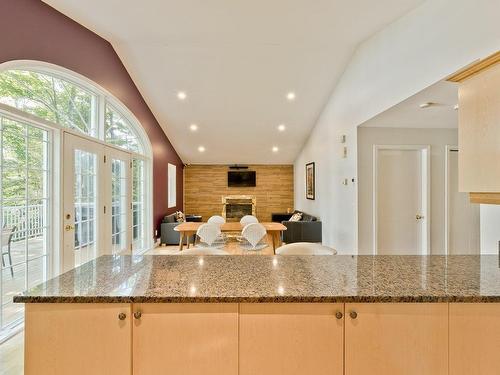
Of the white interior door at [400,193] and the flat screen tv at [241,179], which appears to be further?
the flat screen tv at [241,179]

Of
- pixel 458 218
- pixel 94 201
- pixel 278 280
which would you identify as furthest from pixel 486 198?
pixel 94 201

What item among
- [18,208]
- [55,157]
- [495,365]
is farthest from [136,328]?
[55,157]

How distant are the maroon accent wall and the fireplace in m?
4.08

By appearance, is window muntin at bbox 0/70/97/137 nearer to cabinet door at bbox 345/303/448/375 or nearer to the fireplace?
cabinet door at bbox 345/303/448/375

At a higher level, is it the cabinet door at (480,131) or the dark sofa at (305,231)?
the cabinet door at (480,131)

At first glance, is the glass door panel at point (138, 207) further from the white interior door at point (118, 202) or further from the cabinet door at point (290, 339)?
the cabinet door at point (290, 339)

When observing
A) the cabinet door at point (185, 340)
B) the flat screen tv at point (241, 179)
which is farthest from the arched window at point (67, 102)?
the flat screen tv at point (241, 179)

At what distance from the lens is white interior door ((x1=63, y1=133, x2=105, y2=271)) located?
3271 millimetres

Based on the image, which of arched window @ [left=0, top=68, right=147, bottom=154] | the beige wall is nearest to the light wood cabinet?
arched window @ [left=0, top=68, right=147, bottom=154]

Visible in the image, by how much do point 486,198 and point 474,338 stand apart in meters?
0.77

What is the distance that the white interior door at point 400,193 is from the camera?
4047mm

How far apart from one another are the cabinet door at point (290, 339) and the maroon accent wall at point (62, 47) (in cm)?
297

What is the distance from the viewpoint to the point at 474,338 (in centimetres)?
121

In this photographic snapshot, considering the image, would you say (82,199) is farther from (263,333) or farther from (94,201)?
(263,333)
